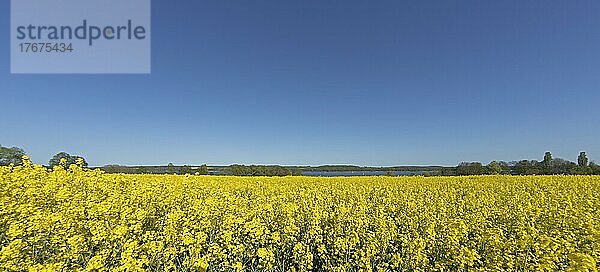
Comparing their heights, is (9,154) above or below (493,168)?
above

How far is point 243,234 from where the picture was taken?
5402 millimetres

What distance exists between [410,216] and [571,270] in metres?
4.21

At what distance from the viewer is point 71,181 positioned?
6930mm

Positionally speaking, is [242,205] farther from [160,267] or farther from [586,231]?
[586,231]

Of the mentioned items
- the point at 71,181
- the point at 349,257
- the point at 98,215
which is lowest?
the point at 349,257

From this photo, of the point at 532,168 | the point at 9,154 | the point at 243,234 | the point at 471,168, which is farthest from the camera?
the point at 471,168

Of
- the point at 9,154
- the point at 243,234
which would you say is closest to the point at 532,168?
the point at 243,234

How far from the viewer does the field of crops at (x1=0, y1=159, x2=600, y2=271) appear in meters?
3.78

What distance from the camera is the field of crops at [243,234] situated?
3777 mm

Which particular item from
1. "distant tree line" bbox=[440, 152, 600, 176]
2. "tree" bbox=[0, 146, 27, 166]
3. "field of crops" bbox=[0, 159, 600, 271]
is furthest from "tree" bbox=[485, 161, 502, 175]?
"tree" bbox=[0, 146, 27, 166]

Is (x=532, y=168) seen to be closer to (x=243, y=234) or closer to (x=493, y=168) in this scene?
(x=493, y=168)

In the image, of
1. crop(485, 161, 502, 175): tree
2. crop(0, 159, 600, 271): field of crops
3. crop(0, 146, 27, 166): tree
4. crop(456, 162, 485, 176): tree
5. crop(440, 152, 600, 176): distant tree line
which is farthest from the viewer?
crop(456, 162, 485, 176): tree

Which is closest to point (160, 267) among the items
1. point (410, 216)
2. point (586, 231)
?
point (410, 216)

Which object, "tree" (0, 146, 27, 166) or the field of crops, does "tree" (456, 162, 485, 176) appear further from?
"tree" (0, 146, 27, 166)
